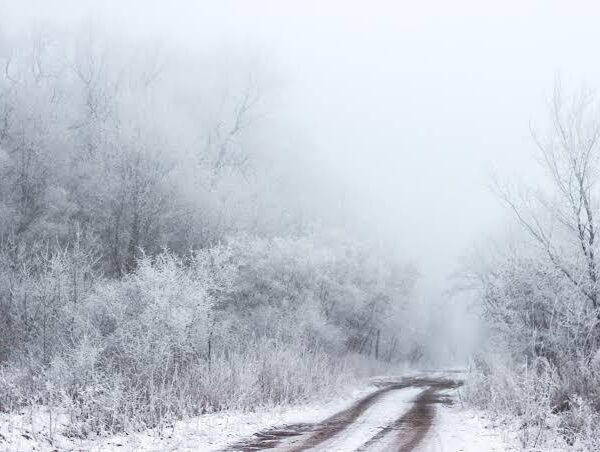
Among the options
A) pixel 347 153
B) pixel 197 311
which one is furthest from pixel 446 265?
pixel 197 311

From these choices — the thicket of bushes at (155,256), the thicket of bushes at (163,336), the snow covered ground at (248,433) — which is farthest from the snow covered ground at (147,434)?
the thicket of bushes at (155,256)

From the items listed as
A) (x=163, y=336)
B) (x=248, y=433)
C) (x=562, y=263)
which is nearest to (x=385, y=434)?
(x=248, y=433)

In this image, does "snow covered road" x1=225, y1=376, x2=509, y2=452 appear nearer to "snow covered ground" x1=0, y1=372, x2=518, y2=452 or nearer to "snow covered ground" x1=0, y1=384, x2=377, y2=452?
"snow covered ground" x1=0, y1=372, x2=518, y2=452

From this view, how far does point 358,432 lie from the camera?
512 inches

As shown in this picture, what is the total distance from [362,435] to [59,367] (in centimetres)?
958

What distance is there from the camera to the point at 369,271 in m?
43.0

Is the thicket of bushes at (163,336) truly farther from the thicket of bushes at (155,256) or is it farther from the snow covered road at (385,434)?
the snow covered road at (385,434)

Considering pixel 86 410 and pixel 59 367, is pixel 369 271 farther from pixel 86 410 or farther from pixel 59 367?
pixel 86 410

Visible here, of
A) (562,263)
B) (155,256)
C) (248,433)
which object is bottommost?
(248,433)

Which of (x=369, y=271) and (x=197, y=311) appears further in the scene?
(x=369, y=271)

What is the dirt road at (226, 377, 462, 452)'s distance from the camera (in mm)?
10938

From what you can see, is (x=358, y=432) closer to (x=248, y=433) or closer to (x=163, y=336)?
Result: (x=248, y=433)

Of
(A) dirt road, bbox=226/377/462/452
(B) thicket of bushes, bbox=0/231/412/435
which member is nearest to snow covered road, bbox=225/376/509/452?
Result: (A) dirt road, bbox=226/377/462/452

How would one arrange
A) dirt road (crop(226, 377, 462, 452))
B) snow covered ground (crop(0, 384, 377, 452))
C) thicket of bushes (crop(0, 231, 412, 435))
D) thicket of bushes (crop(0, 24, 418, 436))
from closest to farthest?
snow covered ground (crop(0, 384, 377, 452)) < dirt road (crop(226, 377, 462, 452)) < thicket of bushes (crop(0, 231, 412, 435)) < thicket of bushes (crop(0, 24, 418, 436))
